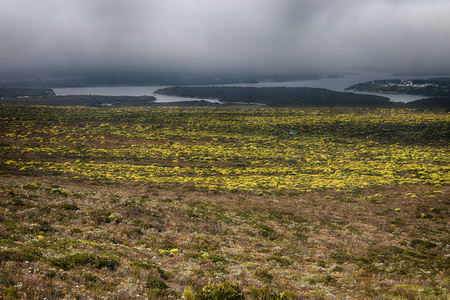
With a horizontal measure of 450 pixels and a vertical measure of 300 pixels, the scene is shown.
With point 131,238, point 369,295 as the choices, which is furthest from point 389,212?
point 131,238

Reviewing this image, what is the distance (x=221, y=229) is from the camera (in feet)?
74.3

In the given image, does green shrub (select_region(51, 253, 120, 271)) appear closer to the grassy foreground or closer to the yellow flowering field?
the grassy foreground

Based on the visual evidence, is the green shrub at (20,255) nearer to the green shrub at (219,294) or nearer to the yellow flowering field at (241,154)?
the green shrub at (219,294)

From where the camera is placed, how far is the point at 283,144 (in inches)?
3536

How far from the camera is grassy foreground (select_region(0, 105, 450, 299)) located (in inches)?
462

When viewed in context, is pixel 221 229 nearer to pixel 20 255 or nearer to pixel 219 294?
pixel 219 294

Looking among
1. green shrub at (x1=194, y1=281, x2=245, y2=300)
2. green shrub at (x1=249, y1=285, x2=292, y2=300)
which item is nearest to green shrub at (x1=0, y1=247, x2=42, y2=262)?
green shrub at (x1=194, y1=281, x2=245, y2=300)

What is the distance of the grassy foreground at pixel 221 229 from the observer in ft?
38.5

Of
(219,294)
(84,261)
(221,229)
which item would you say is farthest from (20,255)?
(221,229)

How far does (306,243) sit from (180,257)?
10.7 meters

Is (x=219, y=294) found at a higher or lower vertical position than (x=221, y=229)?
higher

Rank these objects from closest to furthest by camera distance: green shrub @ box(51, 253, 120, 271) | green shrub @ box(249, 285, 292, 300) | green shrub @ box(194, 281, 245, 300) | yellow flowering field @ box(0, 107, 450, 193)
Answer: green shrub @ box(194, 281, 245, 300) → green shrub @ box(249, 285, 292, 300) → green shrub @ box(51, 253, 120, 271) → yellow flowering field @ box(0, 107, 450, 193)

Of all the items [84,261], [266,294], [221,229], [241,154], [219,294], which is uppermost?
[84,261]

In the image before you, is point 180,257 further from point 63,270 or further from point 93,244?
point 63,270
